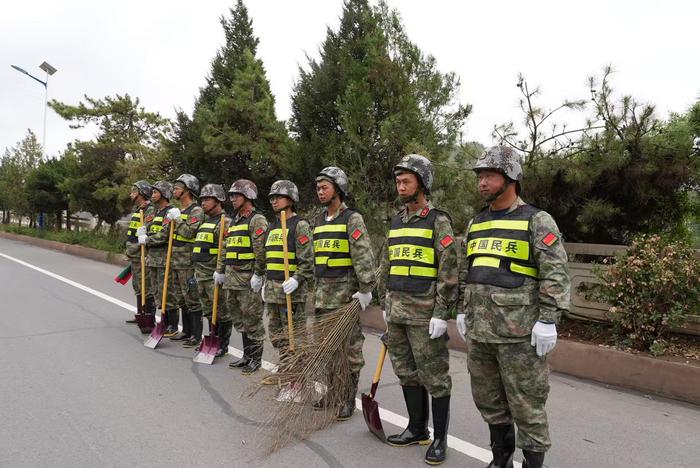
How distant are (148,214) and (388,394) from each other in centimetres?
429

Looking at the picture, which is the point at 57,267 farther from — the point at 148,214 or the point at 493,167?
the point at 493,167

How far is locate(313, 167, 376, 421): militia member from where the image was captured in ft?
13.0

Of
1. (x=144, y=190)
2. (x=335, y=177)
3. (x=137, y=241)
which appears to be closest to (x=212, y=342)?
(x=137, y=241)

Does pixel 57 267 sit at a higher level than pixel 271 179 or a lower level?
lower

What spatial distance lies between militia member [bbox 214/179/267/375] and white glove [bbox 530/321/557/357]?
304cm

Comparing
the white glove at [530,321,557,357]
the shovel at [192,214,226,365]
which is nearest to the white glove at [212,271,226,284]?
the shovel at [192,214,226,365]

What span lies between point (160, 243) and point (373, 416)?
4.08 m

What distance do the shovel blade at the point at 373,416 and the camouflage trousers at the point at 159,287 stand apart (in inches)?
145

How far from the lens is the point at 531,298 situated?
9.19ft

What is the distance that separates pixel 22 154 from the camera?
1182 inches

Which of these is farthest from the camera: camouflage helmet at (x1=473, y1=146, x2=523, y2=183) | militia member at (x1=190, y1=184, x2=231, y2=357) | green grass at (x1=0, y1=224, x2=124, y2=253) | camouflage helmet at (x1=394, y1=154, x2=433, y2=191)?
green grass at (x1=0, y1=224, x2=124, y2=253)

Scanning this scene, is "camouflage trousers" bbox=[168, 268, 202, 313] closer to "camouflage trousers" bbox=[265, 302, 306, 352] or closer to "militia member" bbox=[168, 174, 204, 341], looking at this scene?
"militia member" bbox=[168, 174, 204, 341]

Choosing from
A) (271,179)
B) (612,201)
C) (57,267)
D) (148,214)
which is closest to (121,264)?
(57,267)

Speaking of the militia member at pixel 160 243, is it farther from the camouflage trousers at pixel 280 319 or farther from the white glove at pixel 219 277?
the camouflage trousers at pixel 280 319
